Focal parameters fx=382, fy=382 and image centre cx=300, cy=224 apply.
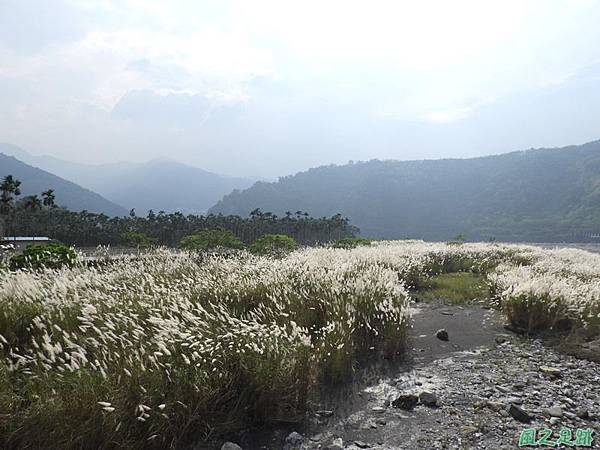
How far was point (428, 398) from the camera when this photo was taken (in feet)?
16.6

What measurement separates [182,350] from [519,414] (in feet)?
13.2

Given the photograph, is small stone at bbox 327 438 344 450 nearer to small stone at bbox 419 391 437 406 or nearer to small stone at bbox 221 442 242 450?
small stone at bbox 221 442 242 450

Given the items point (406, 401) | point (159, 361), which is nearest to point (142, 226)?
point (159, 361)

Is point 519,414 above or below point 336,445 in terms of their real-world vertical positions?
above

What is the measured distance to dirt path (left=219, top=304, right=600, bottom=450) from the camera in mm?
4195

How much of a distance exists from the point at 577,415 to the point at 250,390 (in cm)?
394

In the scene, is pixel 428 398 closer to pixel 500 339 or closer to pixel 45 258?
pixel 500 339

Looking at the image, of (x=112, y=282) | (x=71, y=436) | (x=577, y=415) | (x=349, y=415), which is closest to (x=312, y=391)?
(x=349, y=415)

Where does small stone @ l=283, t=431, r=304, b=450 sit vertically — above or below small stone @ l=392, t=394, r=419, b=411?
below

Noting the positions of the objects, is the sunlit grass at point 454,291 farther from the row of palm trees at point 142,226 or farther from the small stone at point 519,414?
the row of palm trees at point 142,226

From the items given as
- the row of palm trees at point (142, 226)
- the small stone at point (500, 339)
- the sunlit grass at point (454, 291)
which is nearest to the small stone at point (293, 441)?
the small stone at point (500, 339)

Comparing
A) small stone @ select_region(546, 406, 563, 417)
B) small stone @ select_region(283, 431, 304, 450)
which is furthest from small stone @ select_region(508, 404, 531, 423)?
small stone @ select_region(283, 431, 304, 450)

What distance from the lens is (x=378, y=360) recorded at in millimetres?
6574

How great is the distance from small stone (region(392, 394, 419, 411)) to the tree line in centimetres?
6626
